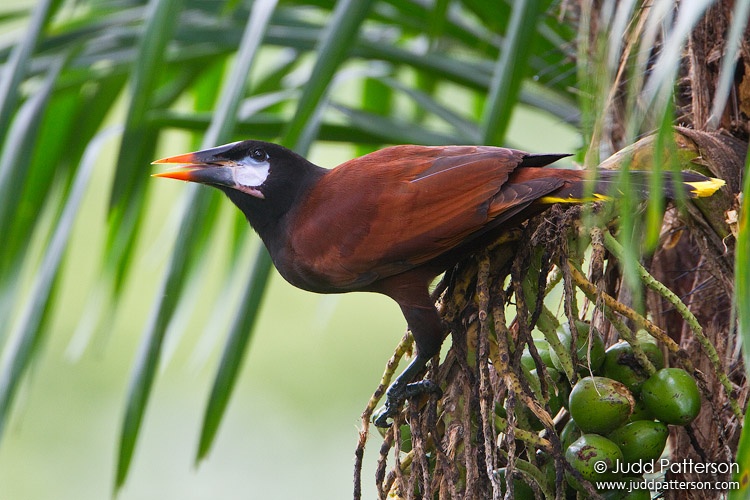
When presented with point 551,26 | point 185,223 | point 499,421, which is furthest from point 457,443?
point 551,26

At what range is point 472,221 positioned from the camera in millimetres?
1239

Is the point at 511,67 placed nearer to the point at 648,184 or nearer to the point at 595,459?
the point at 648,184

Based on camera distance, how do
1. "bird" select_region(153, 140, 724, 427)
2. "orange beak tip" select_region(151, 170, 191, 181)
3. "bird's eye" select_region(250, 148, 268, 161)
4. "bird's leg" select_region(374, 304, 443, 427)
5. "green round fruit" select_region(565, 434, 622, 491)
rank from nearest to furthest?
"green round fruit" select_region(565, 434, 622, 491), "bird's leg" select_region(374, 304, 443, 427), "bird" select_region(153, 140, 724, 427), "orange beak tip" select_region(151, 170, 191, 181), "bird's eye" select_region(250, 148, 268, 161)

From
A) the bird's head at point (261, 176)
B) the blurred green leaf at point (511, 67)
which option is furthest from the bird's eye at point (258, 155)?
the blurred green leaf at point (511, 67)

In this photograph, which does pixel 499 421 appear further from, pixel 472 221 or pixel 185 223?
pixel 185 223

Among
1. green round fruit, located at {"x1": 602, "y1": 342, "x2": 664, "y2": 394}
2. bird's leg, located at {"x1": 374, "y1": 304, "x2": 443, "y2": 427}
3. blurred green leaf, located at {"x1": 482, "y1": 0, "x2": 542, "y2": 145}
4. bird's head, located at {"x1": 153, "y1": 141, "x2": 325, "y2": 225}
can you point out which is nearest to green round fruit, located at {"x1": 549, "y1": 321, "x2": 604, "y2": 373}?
green round fruit, located at {"x1": 602, "y1": 342, "x2": 664, "y2": 394}

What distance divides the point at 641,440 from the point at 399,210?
0.54 meters

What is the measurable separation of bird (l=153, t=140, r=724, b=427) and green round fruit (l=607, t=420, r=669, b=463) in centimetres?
24

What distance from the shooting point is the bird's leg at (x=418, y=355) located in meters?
1.02

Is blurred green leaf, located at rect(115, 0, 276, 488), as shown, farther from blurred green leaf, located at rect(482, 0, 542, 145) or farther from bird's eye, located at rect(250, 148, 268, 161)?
blurred green leaf, located at rect(482, 0, 542, 145)

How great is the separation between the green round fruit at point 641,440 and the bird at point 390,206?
0.24 m

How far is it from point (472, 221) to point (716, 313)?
35 cm

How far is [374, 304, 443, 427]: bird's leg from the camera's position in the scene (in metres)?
1.02

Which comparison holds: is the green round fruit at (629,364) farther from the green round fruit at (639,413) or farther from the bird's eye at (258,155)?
the bird's eye at (258,155)
